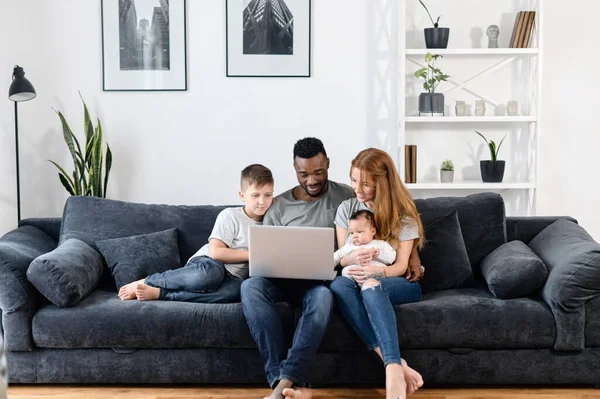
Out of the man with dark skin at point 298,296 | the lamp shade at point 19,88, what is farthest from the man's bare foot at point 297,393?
the lamp shade at point 19,88

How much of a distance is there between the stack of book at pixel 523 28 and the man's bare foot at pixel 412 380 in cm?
239

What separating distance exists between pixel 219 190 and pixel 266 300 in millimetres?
1762

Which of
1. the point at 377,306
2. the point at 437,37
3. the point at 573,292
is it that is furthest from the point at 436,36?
the point at 377,306

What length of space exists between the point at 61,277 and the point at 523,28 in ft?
9.74

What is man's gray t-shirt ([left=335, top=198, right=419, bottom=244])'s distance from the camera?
3.37m

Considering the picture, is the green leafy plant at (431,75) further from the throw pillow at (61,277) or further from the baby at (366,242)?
the throw pillow at (61,277)

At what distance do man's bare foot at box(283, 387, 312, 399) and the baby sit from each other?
574mm

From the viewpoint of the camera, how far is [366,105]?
4.79m

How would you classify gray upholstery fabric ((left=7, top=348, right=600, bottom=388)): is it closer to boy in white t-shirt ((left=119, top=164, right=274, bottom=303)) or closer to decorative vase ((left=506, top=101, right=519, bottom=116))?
boy in white t-shirt ((left=119, top=164, right=274, bottom=303))

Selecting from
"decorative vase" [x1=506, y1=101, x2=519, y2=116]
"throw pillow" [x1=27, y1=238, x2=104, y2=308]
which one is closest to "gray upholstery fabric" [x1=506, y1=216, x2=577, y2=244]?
"decorative vase" [x1=506, y1=101, x2=519, y2=116]

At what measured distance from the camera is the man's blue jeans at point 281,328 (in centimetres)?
296

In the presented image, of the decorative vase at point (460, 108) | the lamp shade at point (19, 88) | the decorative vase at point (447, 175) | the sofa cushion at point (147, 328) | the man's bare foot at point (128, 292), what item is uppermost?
the lamp shade at point (19, 88)

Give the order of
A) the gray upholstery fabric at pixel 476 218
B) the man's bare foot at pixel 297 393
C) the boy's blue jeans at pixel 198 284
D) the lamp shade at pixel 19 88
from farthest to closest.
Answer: the lamp shade at pixel 19 88 < the gray upholstery fabric at pixel 476 218 < the boy's blue jeans at pixel 198 284 < the man's bare foot at pixel 297 393

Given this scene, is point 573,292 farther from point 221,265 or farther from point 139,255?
point 139,255
